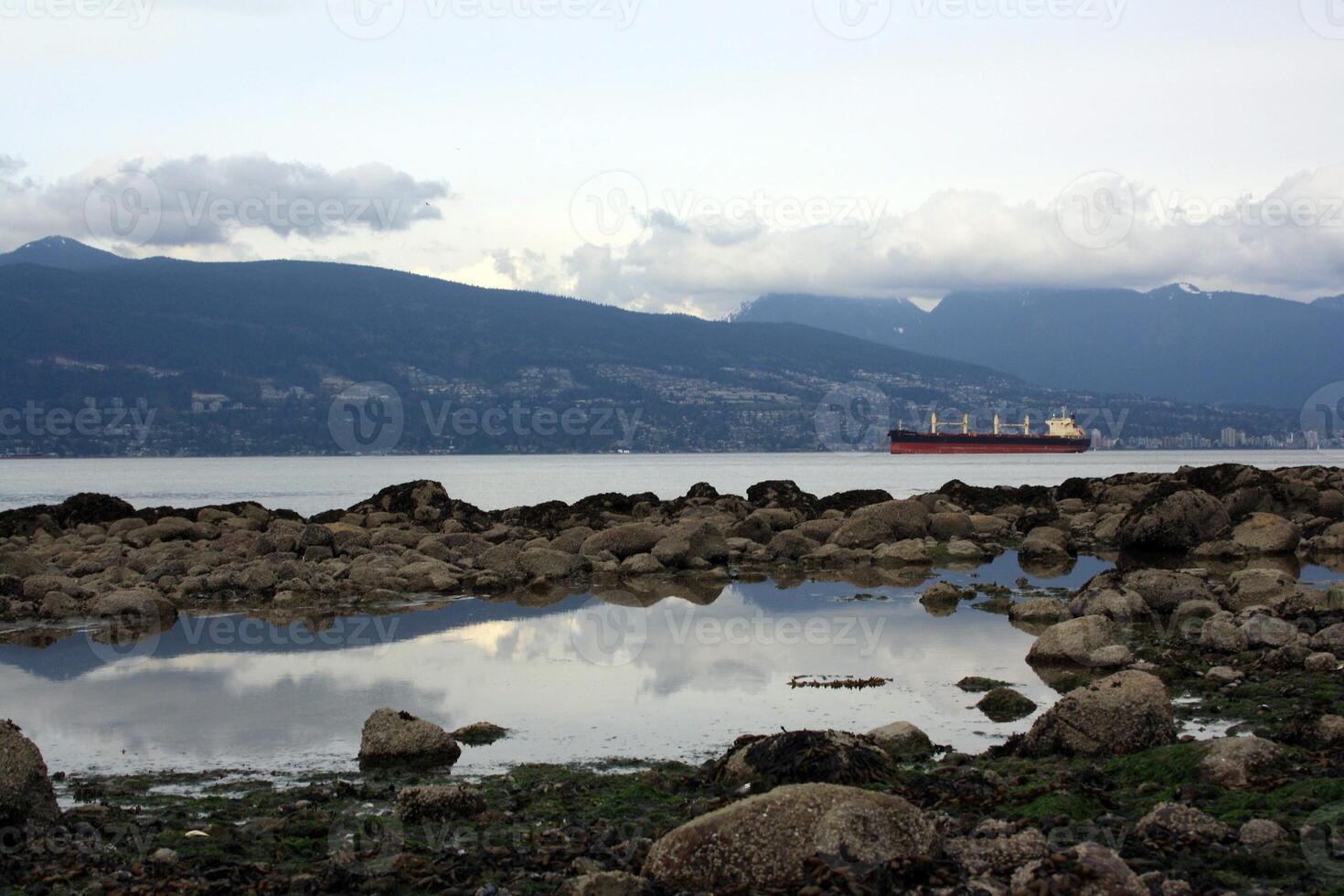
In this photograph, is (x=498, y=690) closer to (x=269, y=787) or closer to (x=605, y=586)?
(x=269, y=787)

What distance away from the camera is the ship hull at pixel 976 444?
135 meters

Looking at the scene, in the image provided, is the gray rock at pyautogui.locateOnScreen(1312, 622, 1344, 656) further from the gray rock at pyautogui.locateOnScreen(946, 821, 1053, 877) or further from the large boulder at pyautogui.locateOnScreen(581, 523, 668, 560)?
the large boulder at pyautogui.locateOnScreen(581, 523, 668, 560)

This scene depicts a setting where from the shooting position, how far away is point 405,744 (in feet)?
29.6

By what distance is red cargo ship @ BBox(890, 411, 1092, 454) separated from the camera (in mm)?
135375

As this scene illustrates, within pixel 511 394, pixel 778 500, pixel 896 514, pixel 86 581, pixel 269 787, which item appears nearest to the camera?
pixel 269 787

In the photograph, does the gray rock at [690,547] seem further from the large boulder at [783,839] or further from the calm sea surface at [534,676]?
the large boulder at [783,839]

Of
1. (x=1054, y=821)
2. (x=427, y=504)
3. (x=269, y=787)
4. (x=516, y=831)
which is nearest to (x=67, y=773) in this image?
(x=269, y=787)

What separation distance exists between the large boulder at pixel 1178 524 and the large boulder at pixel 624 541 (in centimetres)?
937

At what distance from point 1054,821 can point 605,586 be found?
14.1 meters

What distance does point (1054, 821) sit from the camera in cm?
652

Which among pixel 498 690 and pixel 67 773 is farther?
pixel 498 690

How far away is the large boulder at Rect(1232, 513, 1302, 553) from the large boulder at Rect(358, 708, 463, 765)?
59.8ft

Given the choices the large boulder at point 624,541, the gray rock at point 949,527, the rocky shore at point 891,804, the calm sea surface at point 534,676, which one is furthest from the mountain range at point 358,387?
the rocky shore at point 891,804

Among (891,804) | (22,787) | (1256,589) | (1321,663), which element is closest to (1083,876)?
(891,804)
